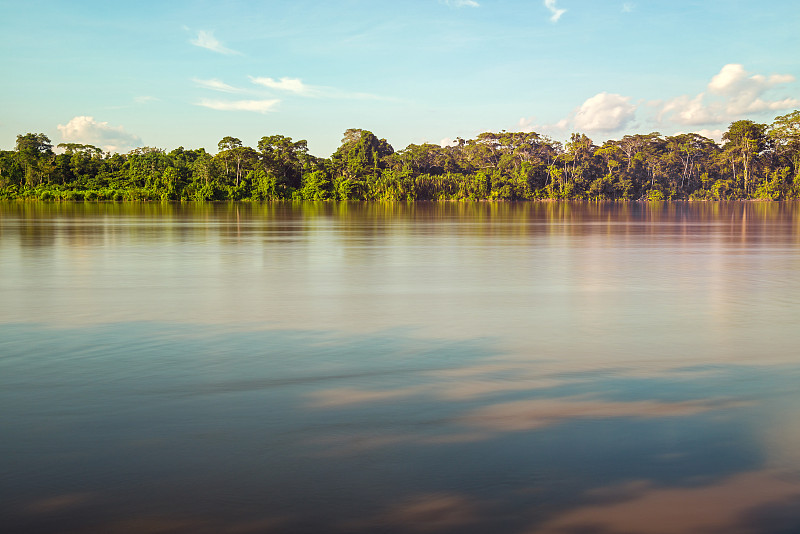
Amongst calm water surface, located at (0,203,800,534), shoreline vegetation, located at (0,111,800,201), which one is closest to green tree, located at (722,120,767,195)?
shoreline vegetation, located at (0,111,800,201)

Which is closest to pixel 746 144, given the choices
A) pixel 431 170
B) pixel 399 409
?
pixel 431 170

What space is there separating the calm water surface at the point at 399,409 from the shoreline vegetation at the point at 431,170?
75.8 m

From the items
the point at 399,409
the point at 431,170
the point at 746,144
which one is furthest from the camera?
the point at 431,170

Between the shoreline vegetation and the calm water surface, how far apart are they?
75793 millimetres

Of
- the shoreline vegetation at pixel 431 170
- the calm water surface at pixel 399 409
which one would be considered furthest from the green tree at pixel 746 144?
the calm water surface at pixel 399 409

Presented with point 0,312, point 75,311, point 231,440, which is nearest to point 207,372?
point 231,440

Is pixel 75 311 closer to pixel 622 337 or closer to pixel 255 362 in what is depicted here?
pixel 255 362

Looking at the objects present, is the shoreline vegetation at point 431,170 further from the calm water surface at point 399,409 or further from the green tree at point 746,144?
the calm water surface at point 399,409

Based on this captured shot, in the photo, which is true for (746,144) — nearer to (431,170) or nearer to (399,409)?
(431,170)

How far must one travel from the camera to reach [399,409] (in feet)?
13.4

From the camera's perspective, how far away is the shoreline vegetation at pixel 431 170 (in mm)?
83812

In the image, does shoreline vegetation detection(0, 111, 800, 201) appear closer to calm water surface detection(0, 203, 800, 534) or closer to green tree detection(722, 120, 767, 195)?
green tree detection(722, 120, 767, 195)

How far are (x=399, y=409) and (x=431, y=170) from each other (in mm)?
100360

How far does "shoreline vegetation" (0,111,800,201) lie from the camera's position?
83812mm
